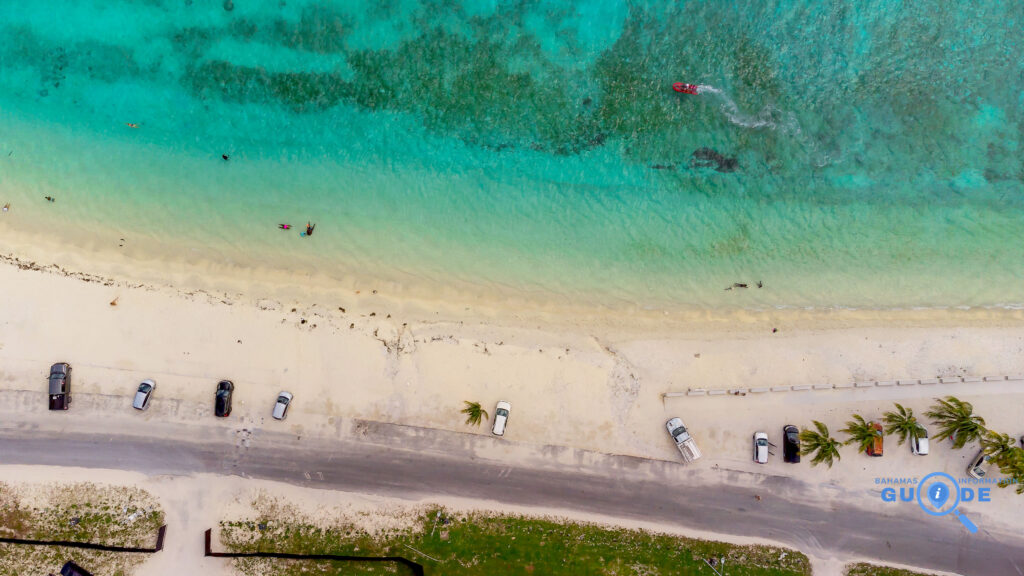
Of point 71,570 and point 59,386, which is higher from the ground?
point 59,386

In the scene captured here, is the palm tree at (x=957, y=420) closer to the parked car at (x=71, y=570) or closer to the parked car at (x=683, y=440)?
the parked car at (x=683, y=440)

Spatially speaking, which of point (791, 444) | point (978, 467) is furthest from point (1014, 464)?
point (791, 444)

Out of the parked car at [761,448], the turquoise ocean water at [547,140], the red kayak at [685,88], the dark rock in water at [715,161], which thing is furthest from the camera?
the dark rock in water at [715,161]

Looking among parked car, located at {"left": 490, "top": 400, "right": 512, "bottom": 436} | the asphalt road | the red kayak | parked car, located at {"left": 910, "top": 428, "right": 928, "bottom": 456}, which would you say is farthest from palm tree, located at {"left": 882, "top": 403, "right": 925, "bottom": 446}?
parked car, located at {"left": 490, "top": 400, "right": 512, "bottom": 436}

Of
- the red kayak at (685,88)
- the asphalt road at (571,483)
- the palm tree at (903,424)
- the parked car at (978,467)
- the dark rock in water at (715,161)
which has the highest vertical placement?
the red kayak at (685,88)

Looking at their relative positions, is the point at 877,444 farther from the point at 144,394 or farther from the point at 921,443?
the point at 144,394

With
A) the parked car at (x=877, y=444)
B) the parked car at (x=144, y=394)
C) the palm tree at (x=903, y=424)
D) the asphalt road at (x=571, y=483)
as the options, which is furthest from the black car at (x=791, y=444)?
the parked car at (x=144, y=394)

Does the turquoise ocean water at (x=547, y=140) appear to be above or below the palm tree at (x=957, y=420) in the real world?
above
